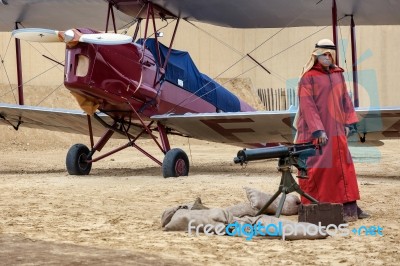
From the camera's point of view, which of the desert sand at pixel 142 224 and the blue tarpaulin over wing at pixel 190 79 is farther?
the blue tarpaulin over wing at pixel 190 79

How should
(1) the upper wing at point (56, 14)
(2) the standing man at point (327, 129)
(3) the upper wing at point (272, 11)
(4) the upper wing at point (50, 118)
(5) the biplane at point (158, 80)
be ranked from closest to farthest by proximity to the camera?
(2) the standing man at point (327, 129)
(5) the biplane at point (158, 80)
(3) the upper wing at point (272, 11)
(4) the upper wing at point (50, 118)
(1) the upper wing at point (56, 14)

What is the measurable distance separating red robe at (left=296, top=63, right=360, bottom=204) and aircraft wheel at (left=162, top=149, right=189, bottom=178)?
14.1ft

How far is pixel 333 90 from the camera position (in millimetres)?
7051

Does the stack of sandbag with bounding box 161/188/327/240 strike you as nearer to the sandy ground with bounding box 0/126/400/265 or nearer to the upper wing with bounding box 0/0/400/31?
the sandy ground with bounding box 0/126/400/265

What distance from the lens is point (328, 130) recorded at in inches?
275

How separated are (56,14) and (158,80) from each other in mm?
3053

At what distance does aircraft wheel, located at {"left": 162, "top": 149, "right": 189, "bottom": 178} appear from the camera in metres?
11.2

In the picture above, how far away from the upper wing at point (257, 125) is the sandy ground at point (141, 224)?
1.97 ft

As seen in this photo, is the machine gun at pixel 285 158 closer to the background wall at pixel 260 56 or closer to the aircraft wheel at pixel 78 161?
the aircraft wheel at pixel 78 161

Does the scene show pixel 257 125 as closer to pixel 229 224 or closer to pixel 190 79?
pixel 190 79

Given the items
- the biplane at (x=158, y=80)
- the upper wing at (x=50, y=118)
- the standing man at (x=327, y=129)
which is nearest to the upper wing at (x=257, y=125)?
the biplane at (x=158, y=80)

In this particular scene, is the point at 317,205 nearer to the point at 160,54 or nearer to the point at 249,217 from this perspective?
the point at 249,217

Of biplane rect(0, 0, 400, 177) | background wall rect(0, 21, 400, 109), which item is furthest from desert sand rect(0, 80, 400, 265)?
background wall rect(0, 21, 400, 109)

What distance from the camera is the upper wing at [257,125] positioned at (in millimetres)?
11508
